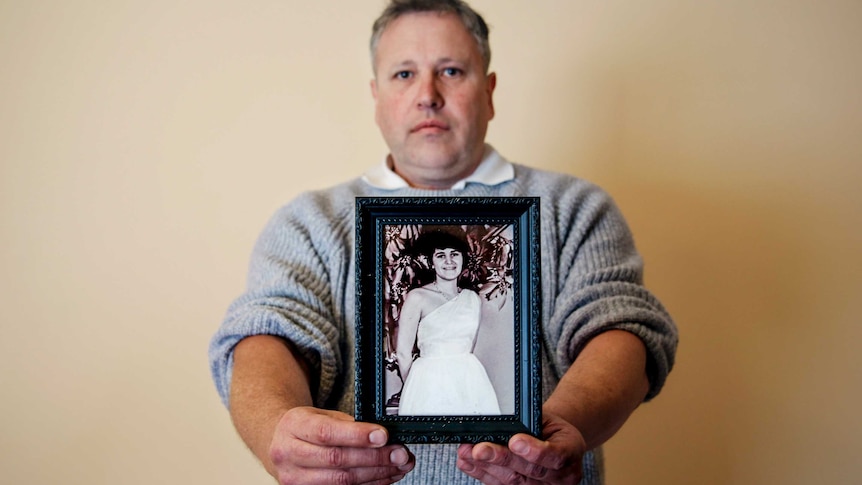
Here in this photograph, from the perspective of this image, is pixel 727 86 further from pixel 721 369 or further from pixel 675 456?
pixel 675 456

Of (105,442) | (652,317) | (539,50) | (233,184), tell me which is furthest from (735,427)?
(105,442)

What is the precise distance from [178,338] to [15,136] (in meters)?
0.57

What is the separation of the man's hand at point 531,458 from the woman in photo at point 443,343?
41 millimetres

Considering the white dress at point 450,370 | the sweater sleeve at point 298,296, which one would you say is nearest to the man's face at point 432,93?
the sweater sleeve at point 298,296

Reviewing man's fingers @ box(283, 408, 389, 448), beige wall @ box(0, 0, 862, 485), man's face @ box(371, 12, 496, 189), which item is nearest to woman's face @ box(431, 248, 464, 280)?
man's fingers @ box(283, 408, 389, 448)

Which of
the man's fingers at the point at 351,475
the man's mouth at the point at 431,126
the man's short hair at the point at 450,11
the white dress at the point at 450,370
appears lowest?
the man's fingers at the point at 351,475

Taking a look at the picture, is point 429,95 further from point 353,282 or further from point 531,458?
point 531,458

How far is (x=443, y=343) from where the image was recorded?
0.80 metres

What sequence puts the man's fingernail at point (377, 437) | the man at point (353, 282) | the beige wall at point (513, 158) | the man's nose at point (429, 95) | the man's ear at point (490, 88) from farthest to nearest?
the beige wall at point (513, 158) → the man's ear at point (490, 88) → the man's nose at point (429, 95) → the man at point (353, 282) → the man's fingernail at point (377, 437)

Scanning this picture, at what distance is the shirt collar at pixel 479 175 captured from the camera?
53.4 inches

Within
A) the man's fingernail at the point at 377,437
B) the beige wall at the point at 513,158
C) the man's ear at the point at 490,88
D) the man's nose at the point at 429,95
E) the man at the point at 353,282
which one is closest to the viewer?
the man's fingernail at the point at 377,437

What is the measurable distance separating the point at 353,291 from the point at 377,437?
50 centimetres

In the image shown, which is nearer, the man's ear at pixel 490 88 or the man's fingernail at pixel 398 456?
the man's fingernail at pixel 398 456

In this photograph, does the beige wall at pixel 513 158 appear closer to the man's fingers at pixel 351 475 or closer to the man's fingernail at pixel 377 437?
the man's fingers at pixel 351 475
